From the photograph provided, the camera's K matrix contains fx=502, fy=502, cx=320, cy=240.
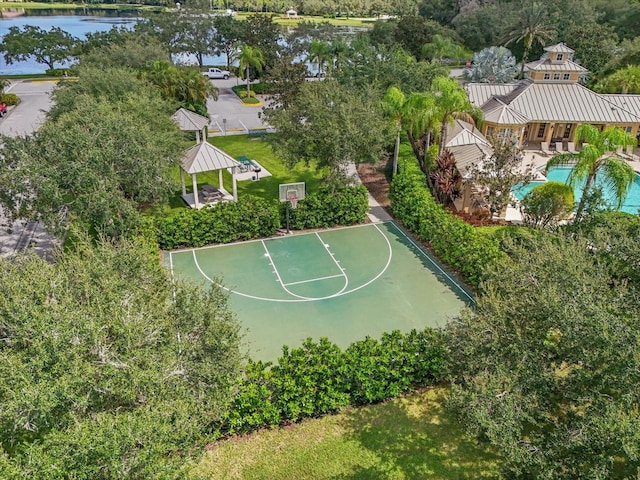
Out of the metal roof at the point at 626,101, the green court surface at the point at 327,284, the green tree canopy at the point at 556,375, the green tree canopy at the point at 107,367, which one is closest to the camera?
the green tree canopy at the point at 107,367

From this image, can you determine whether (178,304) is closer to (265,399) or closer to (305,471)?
(265,399)

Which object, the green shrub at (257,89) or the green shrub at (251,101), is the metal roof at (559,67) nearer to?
the green shrub at (251,101)

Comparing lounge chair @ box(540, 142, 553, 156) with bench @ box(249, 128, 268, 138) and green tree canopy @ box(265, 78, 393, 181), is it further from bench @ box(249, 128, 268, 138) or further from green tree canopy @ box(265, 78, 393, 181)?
bench @ box(249, 128, 268, 138)

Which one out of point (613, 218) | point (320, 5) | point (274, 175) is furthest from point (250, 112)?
point (320, 5)

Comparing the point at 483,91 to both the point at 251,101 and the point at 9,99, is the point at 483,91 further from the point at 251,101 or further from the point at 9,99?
the point at 9,99

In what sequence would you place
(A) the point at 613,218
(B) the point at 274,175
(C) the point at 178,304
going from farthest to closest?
(B) the point at 274,175
(A) the point at 613,218
(C) the point at 178,304

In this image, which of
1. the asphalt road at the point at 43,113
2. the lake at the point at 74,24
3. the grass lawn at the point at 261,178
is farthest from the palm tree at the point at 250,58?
the lake at the point at 74,24
